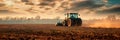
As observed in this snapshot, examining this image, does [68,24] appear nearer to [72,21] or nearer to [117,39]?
[72,21]

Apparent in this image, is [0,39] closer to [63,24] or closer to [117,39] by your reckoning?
[117,39]

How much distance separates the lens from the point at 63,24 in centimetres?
4906

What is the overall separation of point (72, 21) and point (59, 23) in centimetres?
759

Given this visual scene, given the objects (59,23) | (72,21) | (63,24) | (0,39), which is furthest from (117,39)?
(59,23)

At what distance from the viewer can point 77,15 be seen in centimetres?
4741

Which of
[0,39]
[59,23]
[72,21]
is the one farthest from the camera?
[59,23]

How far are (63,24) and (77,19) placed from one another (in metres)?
3.84

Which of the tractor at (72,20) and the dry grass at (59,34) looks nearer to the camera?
the dry grass at (59,34)

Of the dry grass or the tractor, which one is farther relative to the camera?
the tractor

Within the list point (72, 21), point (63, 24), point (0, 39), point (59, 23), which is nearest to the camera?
point (0, 39)

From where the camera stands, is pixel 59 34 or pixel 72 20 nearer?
pixel 59 34

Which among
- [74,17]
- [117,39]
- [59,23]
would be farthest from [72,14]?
[117,39]

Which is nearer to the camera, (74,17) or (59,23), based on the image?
(74,17)

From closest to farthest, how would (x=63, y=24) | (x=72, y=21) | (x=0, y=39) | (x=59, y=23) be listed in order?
(x=0, y=39), (x=72, y=21), (x=63, y=24), (x=59, y=23)
